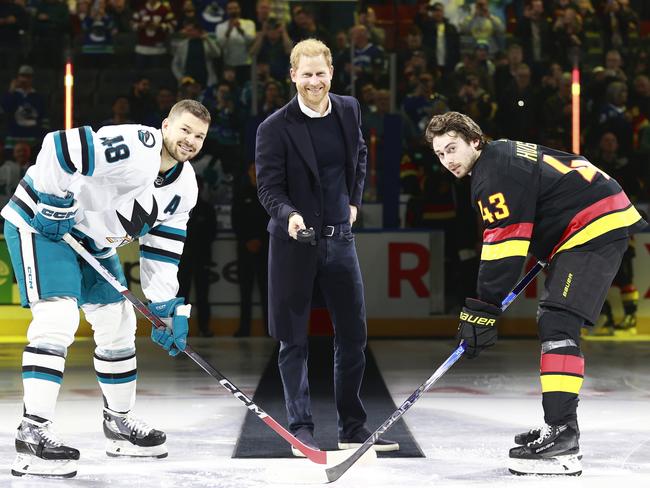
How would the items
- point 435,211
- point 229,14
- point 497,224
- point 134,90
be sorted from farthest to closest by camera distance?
point 229,14 → point 134,90 → point 435,211 → point 497,224

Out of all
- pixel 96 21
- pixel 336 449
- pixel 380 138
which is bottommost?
pixel 336 449

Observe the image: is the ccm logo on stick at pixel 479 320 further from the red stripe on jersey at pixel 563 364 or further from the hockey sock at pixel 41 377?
the hockey sock at pixel 41 377

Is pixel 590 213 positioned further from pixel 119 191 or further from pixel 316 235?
pixel 119 191

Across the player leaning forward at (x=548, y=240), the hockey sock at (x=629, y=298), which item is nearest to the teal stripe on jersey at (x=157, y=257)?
the player leaning forward at (x=548, y=240)

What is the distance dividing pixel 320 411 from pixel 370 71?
21.0ft

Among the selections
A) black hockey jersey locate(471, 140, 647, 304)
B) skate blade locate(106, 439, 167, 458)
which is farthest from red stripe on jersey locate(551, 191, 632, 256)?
skate blade locate(106, 439, 167, 458)

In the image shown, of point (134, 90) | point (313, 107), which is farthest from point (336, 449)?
point (134, 90)

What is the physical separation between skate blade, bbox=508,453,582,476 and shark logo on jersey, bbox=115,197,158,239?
5.64ft

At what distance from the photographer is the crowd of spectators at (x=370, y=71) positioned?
1139 centimetres

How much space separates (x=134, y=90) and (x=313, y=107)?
744cm

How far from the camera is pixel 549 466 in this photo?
4762 millimetres

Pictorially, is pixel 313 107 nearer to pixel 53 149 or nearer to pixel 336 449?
pixel 53 149

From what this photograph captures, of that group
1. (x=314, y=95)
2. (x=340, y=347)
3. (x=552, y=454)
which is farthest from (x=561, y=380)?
(x=314, y=95)

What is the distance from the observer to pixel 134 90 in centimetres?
1234
